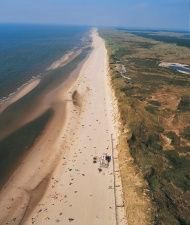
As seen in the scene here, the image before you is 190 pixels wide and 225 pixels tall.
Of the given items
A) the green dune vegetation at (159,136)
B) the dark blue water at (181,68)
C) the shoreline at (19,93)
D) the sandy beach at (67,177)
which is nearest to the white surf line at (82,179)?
the sandy beach at (67,177)

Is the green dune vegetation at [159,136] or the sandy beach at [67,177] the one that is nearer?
the sandy beach at [67,177]

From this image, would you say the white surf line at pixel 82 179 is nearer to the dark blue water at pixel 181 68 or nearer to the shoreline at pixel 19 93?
the shoreline at pixel 19 93

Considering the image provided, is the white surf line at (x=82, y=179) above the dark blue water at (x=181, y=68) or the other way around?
above

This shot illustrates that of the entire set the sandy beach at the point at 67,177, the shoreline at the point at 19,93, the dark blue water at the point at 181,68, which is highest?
the sandy beach at the point at 67,177

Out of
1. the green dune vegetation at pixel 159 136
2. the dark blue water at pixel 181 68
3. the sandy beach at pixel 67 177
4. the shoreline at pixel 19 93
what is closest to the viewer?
the sandy beach at pixel 67 177

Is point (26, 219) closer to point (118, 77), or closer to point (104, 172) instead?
point (104, 172)

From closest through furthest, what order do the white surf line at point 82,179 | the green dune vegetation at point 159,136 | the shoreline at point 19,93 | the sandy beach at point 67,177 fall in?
the white surf line at point 82,179
the sandy beach at point 67,177
the green dune vegetation at point 159,136
the shoreline at point 19,93

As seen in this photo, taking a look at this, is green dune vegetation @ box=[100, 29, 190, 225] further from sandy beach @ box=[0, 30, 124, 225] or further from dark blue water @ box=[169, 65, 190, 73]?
dark blue water @ box=[169, 65, 190, 73]

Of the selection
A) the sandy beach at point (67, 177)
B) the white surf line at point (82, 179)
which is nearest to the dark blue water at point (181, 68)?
the white surf line at point (82, 179)
